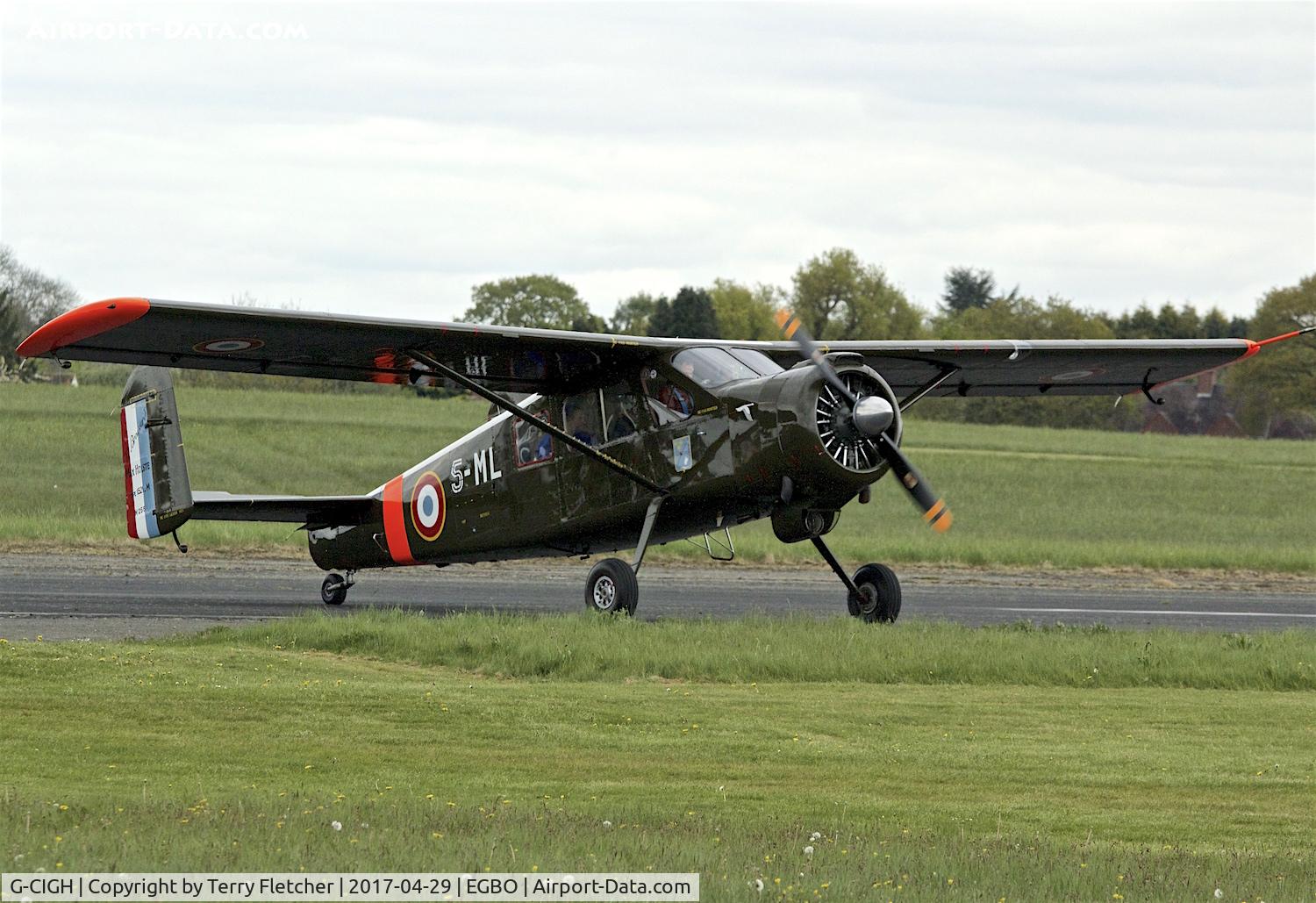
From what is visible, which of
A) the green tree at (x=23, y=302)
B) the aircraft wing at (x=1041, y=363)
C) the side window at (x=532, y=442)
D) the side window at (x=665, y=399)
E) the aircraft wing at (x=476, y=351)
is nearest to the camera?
the aircraft wing at (x=476, y=351)

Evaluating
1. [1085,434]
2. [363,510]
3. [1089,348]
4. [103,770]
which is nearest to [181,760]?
[103,770]

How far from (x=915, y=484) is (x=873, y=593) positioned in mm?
2389

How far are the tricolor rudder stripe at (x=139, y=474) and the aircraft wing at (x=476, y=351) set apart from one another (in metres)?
3.55

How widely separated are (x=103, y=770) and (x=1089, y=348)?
45.7 feet

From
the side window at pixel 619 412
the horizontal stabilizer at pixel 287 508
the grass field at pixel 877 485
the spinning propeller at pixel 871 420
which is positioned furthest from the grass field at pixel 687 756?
the grass field at pixel 877 485

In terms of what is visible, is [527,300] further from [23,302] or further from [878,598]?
[878,598]

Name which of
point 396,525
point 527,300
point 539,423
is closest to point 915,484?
point 539,423

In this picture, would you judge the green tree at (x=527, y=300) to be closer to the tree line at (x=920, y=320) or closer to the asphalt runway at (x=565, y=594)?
the tree line at (x=920, y=320)

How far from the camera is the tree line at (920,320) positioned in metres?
103

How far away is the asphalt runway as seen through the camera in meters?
19.0

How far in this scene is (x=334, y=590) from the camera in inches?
824

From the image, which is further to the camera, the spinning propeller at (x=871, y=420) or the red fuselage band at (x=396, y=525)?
the red fuselage band at (x=396, y=525)

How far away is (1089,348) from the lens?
64.3ft

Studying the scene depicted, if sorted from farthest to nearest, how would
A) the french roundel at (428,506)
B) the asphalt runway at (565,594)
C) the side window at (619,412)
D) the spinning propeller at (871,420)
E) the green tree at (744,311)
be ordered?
the green tree at (744,311) < the french roundel at (428,506) < the asphalt runway at (565,594) < the side window at (619,412) < the spinning propeller at (871,420)
